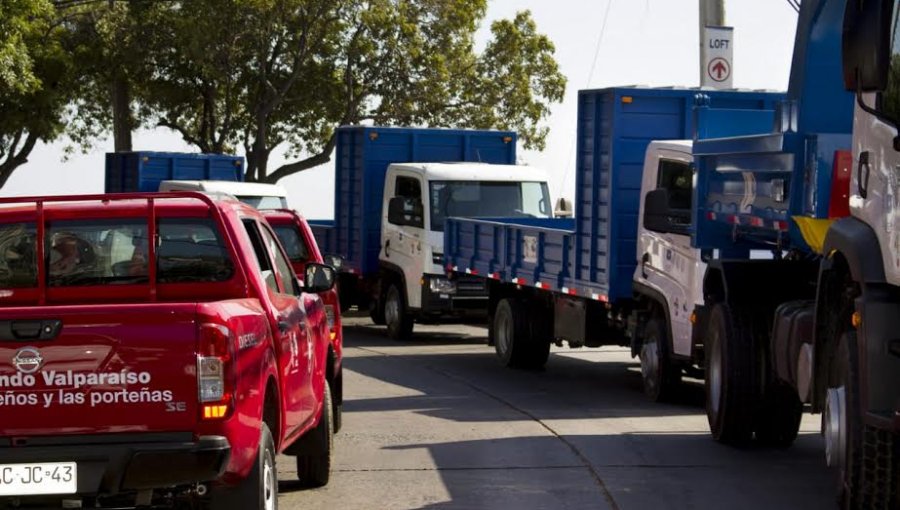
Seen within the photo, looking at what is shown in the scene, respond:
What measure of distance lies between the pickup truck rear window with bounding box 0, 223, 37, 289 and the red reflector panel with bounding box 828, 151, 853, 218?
4.57m

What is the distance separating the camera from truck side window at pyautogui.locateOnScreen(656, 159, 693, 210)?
1577 centimetres

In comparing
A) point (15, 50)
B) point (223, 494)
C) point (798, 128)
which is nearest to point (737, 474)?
point (798, 128)

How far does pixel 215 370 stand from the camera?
7391 mm

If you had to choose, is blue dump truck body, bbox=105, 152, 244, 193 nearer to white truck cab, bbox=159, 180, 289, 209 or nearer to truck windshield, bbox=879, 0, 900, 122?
white truck cab, bbox=159, 180, 289, 209

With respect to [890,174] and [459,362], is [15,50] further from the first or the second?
[890,174]

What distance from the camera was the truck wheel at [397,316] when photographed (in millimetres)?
23812

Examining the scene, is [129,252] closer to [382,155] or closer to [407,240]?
[407,240]

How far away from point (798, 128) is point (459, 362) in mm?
9899

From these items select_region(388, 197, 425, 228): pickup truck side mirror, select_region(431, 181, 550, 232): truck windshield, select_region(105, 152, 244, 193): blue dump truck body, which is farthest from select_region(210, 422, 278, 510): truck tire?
select_region(105, 152, 244, 193): blue dump truck body

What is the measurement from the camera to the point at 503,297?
20.5m

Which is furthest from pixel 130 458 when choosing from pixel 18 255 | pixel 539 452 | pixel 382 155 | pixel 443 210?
pixel 382 155

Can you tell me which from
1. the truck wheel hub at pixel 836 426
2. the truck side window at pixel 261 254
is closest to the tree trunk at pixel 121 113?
the truck side window at pixel 261 254

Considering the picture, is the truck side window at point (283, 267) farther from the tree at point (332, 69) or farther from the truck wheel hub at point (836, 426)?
the tree at point (332, 69)

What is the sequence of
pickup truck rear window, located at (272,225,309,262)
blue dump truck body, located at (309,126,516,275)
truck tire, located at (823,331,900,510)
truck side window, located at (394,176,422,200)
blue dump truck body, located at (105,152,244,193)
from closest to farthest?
truck tire, located at (823,331,900,510) → pickup truck rear window, located at (272,225,309,262) → truck side window, located at (394,176,422,200) → blue dump truck body, located at (309,126,516,275) → blue dump truck body, located at (105,152,244,193)
